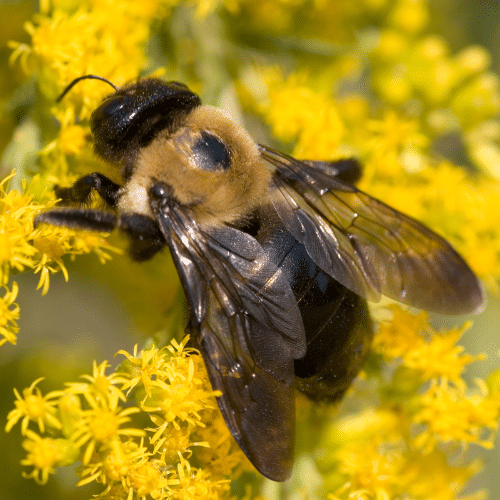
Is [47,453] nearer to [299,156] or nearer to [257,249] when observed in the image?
[257,249]

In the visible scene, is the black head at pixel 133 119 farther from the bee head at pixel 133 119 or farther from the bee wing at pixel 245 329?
the bee wing at pixel 245 329

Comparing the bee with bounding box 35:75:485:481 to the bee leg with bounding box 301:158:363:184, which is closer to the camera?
the bee with bounding box 35:75:485:481

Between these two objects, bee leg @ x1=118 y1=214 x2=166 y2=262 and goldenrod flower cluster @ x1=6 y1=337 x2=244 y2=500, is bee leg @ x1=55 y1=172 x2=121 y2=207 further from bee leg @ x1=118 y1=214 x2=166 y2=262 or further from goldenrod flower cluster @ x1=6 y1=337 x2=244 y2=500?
goldenrod flower cluster @ x1=6 y1=337 x2=244 y2=500

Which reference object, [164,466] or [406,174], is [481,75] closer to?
[406,174]

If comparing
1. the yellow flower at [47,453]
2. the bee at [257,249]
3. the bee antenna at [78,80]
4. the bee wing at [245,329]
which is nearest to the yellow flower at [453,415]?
the bee at [257,249]

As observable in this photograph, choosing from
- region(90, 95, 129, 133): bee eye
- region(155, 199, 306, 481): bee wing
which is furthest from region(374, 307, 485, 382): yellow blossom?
region(90, 95, 129, 133): bee eye

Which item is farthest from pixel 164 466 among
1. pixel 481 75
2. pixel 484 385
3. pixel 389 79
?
pixel 481 75
